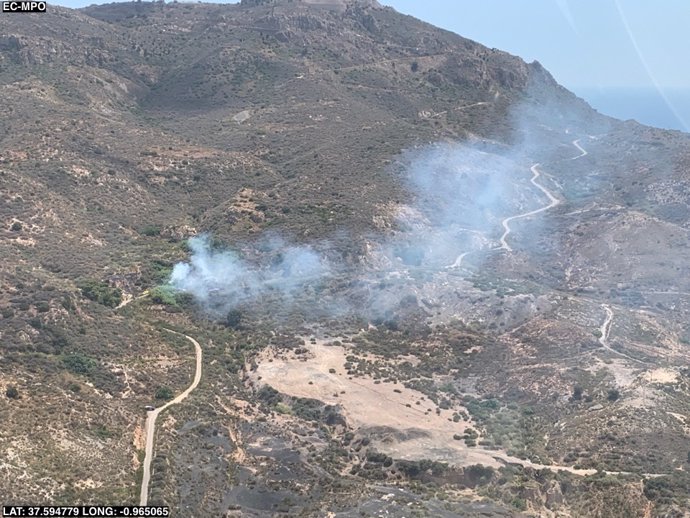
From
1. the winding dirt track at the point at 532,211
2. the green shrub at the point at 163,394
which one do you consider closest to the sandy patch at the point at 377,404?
the green shrub at the point at 163,394

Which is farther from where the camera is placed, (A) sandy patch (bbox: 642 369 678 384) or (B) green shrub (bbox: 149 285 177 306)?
(B) green shrub (bbox: 149 285 177 306)

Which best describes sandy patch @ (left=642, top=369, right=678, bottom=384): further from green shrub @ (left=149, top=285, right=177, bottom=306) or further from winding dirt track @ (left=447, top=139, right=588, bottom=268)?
green shrub @ (left=149, top=285, right=177, bottom=306)

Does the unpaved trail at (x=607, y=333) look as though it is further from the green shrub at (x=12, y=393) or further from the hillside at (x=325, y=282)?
the green shrub at (x=12, y=393)

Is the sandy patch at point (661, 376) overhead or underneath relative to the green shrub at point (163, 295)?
underneath

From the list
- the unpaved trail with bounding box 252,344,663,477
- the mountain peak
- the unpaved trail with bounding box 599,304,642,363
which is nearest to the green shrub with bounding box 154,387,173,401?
the unpaved trail with bounding box 252,344,663,477

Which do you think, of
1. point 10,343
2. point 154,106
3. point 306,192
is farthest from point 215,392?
point 154,106

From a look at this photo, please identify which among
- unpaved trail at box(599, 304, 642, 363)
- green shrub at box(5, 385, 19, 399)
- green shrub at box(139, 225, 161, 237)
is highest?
green shrub at box(139, 225, 161, 237)

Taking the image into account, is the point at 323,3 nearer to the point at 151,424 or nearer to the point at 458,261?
the point at 458,261

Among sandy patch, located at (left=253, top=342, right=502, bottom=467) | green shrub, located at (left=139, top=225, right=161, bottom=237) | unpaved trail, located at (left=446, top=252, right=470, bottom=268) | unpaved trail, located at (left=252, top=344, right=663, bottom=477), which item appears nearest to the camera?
unpaved trail, located at (left=252, top=344, right=663, bottom=477)
